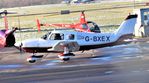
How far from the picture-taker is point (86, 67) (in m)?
19.7

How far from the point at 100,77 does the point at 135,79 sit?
4.61 ft

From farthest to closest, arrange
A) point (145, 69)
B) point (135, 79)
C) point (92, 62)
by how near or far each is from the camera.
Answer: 1. point (92, 62)
2. point (145, 69)
3. point (135, 79)

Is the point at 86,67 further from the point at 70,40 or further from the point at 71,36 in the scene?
the point at 71,36

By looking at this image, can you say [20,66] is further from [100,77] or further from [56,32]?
[100,77]

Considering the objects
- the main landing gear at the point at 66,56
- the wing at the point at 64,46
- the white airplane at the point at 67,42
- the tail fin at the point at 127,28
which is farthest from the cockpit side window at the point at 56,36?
the tail fin at the point at 127,28

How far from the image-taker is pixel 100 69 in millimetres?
18656

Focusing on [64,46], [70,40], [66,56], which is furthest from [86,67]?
[70,40]

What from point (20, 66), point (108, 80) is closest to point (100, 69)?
point (108, 80)

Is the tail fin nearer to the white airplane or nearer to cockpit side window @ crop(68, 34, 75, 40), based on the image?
the white airplane

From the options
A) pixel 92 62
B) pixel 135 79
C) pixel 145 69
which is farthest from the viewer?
pixel 92 62

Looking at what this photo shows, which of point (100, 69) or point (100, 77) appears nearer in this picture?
point (100, 77)

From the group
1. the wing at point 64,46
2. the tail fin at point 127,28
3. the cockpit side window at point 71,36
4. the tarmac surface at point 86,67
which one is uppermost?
the tail fin at point 127,28

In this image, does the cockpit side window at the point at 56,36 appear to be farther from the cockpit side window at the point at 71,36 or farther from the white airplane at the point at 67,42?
the cockpit side window at the point at 71,36

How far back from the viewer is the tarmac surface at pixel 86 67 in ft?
54.4
